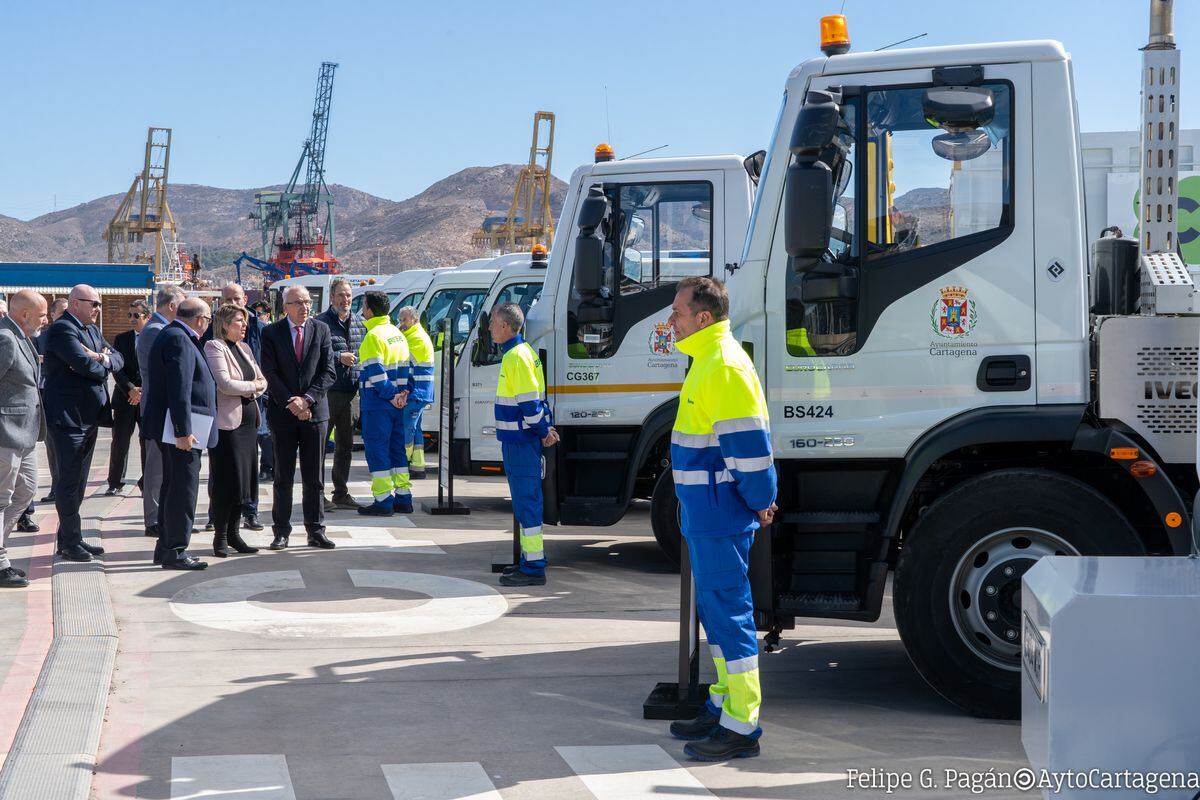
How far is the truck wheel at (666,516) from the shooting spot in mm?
9039

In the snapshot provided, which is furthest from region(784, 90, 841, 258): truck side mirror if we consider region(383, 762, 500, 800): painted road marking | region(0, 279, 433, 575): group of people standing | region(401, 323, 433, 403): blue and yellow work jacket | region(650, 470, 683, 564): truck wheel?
region(401, 323, 433, 403): blue and yellow work jacket

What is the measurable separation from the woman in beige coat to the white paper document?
0.95ft

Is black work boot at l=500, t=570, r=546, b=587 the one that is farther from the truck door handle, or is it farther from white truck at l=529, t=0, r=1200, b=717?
the truck door handle

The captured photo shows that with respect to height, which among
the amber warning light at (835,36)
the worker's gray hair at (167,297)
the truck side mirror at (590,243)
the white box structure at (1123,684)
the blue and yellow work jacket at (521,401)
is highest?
the amber warning light at (835,36)

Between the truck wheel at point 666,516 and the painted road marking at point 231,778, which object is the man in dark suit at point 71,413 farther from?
the painted road marking at point 231,778

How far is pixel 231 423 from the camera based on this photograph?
9.45 metres

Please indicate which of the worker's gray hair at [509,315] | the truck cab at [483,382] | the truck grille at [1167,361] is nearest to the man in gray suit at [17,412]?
the worker's gray hair at [509,315]

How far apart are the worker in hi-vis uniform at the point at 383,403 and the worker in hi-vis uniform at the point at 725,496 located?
6975mm

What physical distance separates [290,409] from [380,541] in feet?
4.75

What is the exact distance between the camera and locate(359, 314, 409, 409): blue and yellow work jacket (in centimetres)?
1181

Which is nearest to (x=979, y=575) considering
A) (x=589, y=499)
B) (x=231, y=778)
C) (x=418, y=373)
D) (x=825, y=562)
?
(x=825, y=562)

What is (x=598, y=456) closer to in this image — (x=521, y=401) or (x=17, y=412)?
(x=521, y=401)

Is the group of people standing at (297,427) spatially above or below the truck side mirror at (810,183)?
below

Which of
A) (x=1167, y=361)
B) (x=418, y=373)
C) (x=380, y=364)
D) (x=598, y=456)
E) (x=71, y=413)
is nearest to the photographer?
(x=1167, y=361)
